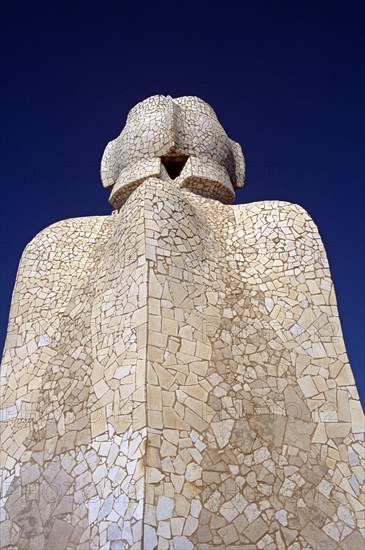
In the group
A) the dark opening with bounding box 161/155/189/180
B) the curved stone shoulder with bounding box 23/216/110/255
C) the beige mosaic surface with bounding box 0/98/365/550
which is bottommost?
the beige mosaic surface with bounding box 0/98/365/550

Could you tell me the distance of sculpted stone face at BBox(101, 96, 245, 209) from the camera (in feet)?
32.3

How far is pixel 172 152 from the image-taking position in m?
9.88

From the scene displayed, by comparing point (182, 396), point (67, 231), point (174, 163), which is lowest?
point (182, 396)

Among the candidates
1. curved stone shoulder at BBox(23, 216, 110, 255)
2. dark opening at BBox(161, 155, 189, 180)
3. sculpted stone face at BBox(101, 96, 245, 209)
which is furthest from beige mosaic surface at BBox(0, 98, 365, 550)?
dark opening at BBox(161, 155, 189, 180)

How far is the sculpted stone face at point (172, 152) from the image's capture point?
9.84 metres

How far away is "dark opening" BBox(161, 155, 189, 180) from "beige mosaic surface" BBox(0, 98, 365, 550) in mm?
1795

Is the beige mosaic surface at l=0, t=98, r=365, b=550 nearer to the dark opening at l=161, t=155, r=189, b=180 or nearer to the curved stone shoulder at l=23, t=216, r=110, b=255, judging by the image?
the curved stone shoulder at l=23, t=216, r=110, b=255

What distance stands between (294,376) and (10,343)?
421 centimetres

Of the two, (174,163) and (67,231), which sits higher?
(174,163)

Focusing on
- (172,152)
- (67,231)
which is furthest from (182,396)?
(172,152)

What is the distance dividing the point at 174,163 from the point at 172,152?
342mm

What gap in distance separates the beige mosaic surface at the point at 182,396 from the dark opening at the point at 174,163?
180 cm

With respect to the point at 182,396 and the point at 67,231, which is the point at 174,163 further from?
the point at 182,396

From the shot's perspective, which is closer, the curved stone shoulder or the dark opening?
the curved stone shoulder
